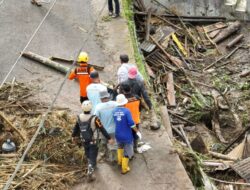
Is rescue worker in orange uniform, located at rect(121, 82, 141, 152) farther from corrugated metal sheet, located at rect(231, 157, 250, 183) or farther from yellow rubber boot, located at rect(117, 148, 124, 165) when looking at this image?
corrugated metal sheet, located at rect(231, 157, 250, 183)

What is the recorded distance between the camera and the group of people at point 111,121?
936cm

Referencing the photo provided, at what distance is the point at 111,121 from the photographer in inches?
382

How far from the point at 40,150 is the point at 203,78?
28.3ft

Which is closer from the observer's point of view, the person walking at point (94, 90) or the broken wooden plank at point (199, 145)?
the person walking at point (94, 90)

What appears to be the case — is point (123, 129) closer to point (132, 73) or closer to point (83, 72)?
point (132, 73)

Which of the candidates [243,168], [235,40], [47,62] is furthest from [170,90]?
[235,40]

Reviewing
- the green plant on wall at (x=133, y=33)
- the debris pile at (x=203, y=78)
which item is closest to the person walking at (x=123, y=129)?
the debris pile at (x=203, y=78)

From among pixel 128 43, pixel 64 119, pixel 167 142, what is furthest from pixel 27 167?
pixel 128 43

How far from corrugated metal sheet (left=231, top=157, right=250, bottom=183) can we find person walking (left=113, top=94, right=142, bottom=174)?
308cm

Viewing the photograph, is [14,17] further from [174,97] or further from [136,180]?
[136,180]

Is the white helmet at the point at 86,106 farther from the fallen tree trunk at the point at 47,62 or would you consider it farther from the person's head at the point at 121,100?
the fallen tree trunk at the point at 47,62

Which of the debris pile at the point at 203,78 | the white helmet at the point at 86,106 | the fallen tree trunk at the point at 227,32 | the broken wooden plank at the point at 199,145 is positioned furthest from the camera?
the fallen tree trunk at the point at 227,32

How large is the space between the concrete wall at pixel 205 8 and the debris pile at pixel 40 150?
10096 millimetres

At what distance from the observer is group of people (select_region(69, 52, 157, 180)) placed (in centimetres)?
936
